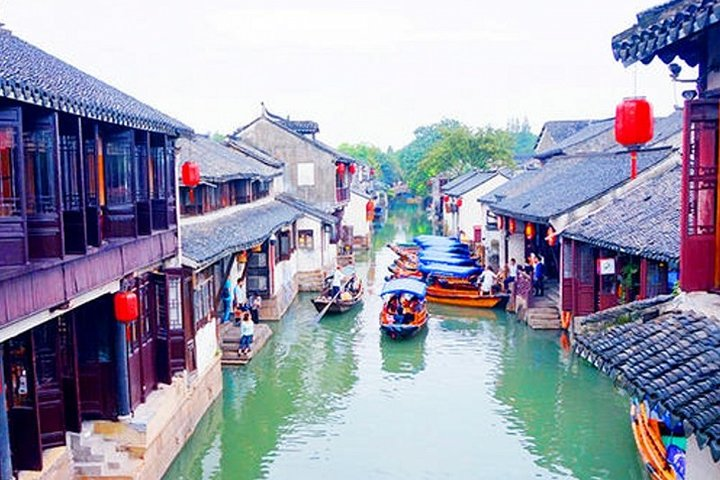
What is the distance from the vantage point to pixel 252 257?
81.0ft

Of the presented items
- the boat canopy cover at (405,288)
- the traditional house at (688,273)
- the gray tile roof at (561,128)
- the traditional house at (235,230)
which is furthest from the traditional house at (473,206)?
the traditional house at (688,273)

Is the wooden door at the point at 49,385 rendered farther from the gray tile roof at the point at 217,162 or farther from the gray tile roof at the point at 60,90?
the gray tile roof at the point at 217,162

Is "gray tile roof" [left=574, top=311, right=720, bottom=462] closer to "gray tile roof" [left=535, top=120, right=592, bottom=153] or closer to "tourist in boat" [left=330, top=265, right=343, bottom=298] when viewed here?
"tourist in boat" [left=330, top=265, right=343, bottom=298]

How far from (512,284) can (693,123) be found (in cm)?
2096

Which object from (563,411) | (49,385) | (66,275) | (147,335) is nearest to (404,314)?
(563,411)

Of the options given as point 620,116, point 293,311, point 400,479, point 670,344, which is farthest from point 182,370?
point 293,311

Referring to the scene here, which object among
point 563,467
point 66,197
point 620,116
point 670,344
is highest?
point 620,116

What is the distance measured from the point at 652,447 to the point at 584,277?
9556mm

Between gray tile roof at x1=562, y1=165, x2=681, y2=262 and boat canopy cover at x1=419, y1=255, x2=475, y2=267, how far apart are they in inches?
379

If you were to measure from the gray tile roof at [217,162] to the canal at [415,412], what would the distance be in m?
5.01

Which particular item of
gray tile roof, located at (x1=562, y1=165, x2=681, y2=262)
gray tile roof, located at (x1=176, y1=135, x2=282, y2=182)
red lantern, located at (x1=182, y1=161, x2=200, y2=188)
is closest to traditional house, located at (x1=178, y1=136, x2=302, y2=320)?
gray tile roof, located at (x1=176, y1=135, x2=282, y2=182)

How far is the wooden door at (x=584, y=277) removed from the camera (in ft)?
66.1

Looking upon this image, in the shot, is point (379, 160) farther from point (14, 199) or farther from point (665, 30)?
point (665, 30)

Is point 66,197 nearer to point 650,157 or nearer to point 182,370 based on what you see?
point 182,370
